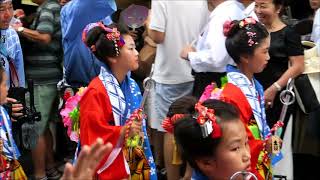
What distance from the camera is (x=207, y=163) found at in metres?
2.35

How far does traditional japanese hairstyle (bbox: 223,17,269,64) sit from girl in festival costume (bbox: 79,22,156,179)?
0.63m

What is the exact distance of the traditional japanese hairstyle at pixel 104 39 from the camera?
3414 millimetres

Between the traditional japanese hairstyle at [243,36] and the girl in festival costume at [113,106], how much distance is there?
0.63 meters

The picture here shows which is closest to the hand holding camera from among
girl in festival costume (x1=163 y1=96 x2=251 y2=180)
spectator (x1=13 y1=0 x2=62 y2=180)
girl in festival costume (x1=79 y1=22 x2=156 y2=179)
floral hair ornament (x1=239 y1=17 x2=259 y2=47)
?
girl in festival costume (x1=79 y1=22 x2=156 y2=179)

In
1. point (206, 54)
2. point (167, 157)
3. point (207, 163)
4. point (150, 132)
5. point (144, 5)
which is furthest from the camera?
point (144, 5)

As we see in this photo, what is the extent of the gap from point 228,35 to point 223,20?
47 cm

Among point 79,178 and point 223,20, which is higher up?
point 79,178

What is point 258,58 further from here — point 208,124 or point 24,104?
point 24,104

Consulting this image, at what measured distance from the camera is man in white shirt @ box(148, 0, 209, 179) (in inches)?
176

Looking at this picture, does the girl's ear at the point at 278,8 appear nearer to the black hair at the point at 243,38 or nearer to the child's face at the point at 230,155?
the black hair at the point at 243,38

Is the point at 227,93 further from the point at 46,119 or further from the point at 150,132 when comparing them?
the point at 46,119

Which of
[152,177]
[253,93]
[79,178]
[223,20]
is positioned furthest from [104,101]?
[79,178]

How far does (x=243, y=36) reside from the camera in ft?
11.7

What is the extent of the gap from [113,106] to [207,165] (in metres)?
1.06
